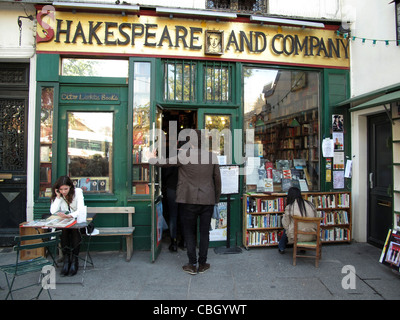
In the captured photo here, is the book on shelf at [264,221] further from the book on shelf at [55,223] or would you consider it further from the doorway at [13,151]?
the doorway at [13,151]

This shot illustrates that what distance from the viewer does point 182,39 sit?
5051mm

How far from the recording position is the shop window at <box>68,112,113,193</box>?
498 cm

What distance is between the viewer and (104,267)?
4.23 m

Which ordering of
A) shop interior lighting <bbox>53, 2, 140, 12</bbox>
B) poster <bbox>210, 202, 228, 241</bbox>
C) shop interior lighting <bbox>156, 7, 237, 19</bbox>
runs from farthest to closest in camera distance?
poster <bbox>210, 202, 228, 241</bbox> → shop interior lighting <bbox>156, 7, 237, 19</bbox> → shop interior lighting <bbox>53, 2, 140, 12</bbox>

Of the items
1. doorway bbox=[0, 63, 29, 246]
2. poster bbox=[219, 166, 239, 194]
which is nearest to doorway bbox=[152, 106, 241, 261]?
poster bbox=[219, 166, 239, 194]

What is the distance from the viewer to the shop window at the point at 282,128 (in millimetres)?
5414

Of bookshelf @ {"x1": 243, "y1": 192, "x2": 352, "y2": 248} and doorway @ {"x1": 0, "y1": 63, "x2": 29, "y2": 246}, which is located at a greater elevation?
doorway @ {"x1": 0, "y1": 63, "x2": 29, "y2": 246}

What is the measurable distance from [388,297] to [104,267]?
13.2 feet

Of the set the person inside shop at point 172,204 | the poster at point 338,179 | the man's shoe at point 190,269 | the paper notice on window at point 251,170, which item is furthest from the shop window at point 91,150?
the poster at point 338,179

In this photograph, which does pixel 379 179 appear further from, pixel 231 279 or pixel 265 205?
pixel 231 279

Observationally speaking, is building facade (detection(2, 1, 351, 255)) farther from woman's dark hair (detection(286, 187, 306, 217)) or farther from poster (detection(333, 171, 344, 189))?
woman's dark hair (detection(286, 187, 306, 217))

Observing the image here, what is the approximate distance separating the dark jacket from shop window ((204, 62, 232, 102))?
5.66 ft

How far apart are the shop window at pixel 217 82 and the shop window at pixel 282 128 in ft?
1.20
